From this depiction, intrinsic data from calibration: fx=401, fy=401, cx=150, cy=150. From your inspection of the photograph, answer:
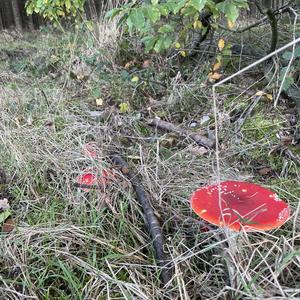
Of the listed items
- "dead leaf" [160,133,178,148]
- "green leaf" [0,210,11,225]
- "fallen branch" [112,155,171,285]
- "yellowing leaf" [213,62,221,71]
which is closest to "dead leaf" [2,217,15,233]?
"green leaf" [0,210,11,225]

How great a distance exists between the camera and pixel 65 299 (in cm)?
143

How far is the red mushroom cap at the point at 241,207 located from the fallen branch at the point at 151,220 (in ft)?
0.82

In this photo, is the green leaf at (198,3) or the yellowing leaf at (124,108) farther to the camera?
the yellowing leaf at (124,108)

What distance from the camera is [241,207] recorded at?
4.70 feet

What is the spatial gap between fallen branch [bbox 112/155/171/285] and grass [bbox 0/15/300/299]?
0.03m

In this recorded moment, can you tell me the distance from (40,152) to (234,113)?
4.13ft

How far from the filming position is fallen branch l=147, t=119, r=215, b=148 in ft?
7.59

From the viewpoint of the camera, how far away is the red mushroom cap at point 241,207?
52.4 inches

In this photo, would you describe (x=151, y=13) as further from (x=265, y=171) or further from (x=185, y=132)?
(x=265, y=171)

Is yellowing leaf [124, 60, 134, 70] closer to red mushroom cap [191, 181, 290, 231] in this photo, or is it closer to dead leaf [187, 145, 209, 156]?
dead leaf [187, 145, 209, 156]

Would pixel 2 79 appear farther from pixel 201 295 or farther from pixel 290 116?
pixel 201 295

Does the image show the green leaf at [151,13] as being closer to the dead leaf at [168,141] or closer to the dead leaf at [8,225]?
the dead leaf at [168,141]

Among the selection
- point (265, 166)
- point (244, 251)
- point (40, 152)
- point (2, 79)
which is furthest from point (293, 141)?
point (2, 79)

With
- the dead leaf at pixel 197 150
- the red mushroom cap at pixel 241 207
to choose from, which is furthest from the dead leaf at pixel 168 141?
the red mushroom cap at pixel 241 207
